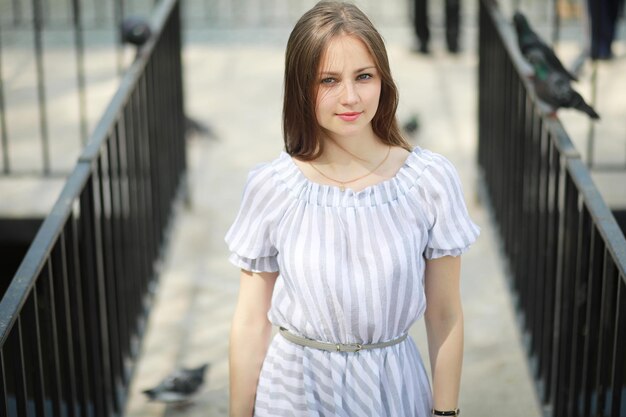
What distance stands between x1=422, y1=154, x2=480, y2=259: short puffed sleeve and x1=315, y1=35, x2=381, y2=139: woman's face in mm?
194

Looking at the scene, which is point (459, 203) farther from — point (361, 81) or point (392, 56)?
point (392, 56)

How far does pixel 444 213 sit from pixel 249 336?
526 millimetres

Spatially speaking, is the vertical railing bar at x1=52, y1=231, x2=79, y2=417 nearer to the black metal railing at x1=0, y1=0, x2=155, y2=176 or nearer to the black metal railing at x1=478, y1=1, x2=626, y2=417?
the black metal railing at x1=478, y1=1, x2=626, y2=417

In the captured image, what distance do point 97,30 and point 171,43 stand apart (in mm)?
4567

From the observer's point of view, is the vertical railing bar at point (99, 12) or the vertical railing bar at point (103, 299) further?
the vertical railing bar at point (99, 12)

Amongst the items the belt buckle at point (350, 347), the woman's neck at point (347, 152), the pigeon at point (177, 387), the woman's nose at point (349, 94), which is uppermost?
the woman's nose at point (349, 94)

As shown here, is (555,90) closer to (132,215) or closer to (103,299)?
(132,215)

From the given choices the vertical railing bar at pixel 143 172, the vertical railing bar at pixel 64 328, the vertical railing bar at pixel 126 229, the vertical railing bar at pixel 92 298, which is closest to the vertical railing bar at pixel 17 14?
the vertical railing bar at pixel 143 172

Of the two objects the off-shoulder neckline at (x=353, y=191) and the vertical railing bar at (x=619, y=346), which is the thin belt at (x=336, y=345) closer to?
the off-shoulder neckline at (x=353, y=191)

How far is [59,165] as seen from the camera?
7.16m

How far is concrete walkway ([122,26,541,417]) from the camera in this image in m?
4.86

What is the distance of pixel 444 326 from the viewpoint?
2.97 m

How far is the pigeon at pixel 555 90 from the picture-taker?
4637mm

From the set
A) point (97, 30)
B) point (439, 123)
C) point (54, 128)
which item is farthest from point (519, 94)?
point (97, 30)
